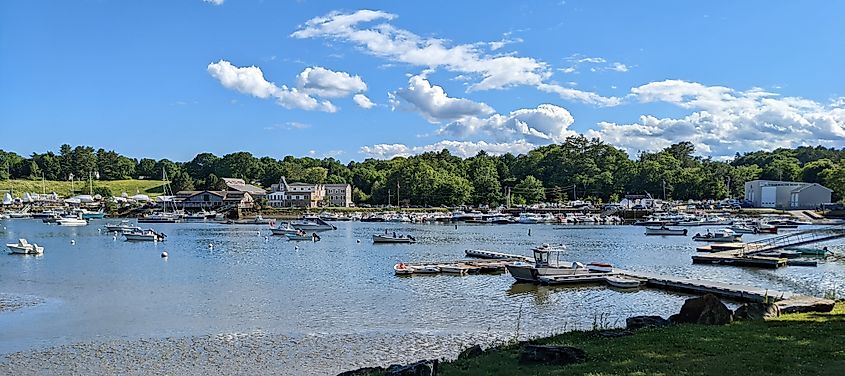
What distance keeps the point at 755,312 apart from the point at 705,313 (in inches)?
73.0

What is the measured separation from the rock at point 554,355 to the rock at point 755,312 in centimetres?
744

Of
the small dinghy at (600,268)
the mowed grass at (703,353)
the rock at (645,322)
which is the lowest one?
the small dinghy at (600,268)

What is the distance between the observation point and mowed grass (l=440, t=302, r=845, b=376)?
12141mm

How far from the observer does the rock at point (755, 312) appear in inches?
725

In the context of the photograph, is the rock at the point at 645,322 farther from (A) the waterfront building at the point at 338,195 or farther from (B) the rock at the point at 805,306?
(A) the waterfront building at the point at 338,195

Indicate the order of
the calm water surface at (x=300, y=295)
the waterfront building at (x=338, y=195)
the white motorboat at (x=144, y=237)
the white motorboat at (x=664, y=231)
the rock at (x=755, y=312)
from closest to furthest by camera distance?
the rock at (x=755, y=312) → the calm water surface at (x=300, y=295) → the white motorboat at (x=144, y=237) → the white motorboat at (x=664, y=231) → the waterfront building at (x=338, y=195)

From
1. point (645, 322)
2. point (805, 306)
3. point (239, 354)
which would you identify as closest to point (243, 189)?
point (239, 354)

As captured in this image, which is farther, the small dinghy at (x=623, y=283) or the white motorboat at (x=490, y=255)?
the white motorboat at (x=490, y=255)

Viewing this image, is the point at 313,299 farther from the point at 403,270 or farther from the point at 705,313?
the point at 705,313

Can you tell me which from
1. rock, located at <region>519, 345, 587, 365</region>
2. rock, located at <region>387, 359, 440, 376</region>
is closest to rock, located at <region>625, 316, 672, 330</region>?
rock, located at <region>519, 345, 587, 365</region>

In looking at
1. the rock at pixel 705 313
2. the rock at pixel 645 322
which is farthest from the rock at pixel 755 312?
the rock at pixel 645 322

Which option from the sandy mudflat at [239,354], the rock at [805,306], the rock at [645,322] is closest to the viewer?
the rock at [645,322]

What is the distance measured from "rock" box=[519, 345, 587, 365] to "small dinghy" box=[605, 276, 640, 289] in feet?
75.7

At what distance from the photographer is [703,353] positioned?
44.6 feet
